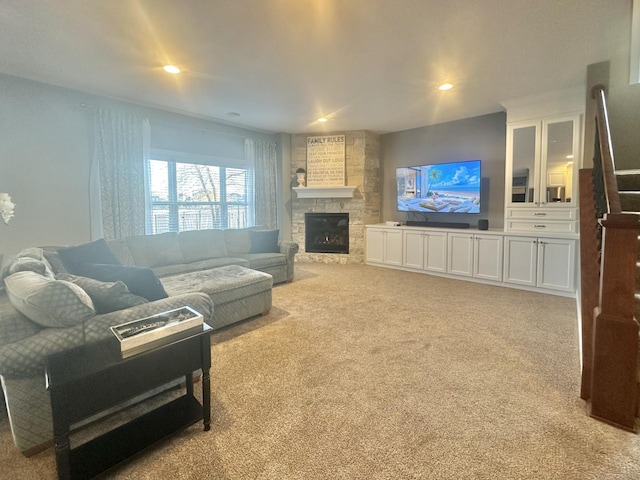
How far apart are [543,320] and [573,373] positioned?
1.16m

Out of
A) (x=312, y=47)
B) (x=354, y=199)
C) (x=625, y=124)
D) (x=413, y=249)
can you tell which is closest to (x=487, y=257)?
(x=413, y=249)

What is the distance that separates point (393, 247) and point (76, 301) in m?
4.92

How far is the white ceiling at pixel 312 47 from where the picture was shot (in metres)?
2.35

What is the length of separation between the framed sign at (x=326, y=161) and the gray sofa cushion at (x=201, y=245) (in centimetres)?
230

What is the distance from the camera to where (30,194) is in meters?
3.69

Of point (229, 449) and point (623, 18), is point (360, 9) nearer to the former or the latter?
point (623, 18)

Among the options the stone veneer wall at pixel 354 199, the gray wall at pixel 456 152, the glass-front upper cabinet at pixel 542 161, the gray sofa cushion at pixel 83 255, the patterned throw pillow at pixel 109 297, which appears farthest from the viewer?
the stone veneer wall at pixel 354 199

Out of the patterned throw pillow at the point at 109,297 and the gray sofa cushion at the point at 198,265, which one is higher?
the patterned throw pillow at the point at 109,297

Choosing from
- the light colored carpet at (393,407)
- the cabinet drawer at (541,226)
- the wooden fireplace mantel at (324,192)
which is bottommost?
the light colored carpet at (393,407)

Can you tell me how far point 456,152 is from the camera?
5441mm

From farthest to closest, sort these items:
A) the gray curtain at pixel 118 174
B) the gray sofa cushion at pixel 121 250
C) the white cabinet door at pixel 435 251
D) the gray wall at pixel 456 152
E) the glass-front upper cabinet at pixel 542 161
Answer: the white cabinet door at pixel 435 251 < the gray wall at pixel 456 152 < the gray curtain at pixel 118 174 < the glass-front upper cabinet at pixel 542 161 < the gray sofa cushion at pixel 121 250

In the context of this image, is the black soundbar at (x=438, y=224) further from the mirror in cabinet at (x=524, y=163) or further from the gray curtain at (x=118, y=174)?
the gray curtain at (x=118, y=174)

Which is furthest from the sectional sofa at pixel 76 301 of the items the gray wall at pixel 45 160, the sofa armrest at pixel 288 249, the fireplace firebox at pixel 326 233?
the fireplace firebox at pixel 326 233

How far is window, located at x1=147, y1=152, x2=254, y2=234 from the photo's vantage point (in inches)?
194
